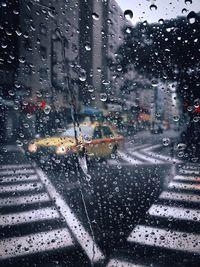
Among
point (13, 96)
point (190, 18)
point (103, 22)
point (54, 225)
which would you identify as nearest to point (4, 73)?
point (13, 96)

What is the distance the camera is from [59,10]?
1.53m

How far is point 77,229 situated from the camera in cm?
255

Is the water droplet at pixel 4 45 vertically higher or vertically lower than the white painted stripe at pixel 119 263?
higher

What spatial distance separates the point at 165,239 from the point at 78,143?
153cm

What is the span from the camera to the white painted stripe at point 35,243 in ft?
7.86

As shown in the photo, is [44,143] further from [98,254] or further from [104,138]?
[98,254]

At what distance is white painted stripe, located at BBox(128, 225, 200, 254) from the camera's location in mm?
2557

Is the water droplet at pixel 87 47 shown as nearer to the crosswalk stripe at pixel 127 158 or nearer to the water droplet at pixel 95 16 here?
the water droplet at pixel 95 16

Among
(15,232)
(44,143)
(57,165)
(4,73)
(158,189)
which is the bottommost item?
(15,232)

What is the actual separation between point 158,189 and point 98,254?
89cm

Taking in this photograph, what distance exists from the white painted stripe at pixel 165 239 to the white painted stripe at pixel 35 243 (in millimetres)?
A: 565

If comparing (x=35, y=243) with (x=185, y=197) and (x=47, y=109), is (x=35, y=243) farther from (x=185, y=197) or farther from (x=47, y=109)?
(x=185, y=197)

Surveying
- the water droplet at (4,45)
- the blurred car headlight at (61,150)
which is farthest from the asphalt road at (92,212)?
the water droplet at (4,45)

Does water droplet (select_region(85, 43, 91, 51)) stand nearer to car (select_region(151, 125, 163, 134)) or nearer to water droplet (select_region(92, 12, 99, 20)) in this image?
water droplet (select_region(92, 12, 99, 20))
